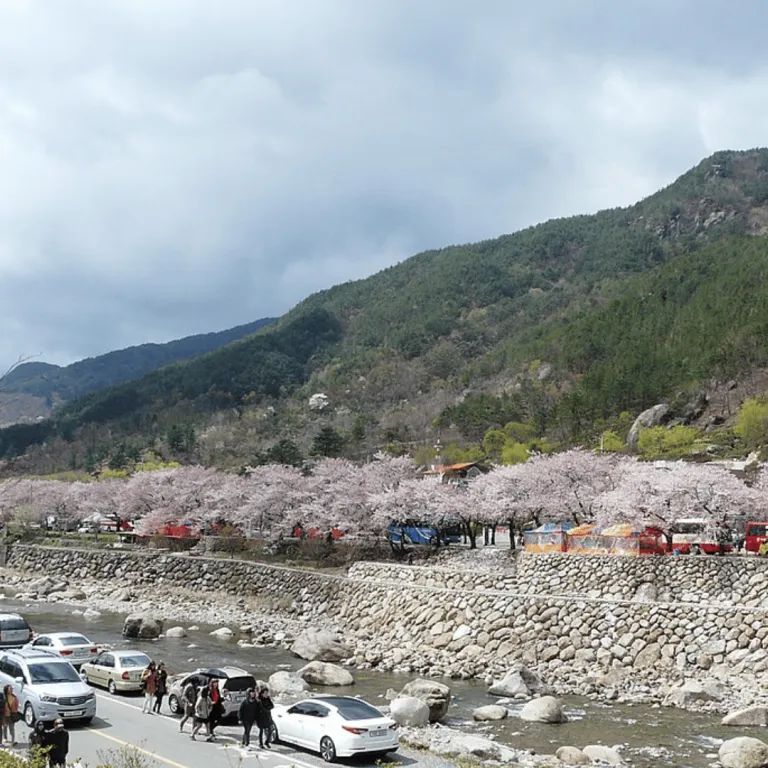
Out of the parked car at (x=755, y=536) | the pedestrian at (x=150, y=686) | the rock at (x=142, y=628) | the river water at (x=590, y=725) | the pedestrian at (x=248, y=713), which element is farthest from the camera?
the rock at (x=142, y=628)

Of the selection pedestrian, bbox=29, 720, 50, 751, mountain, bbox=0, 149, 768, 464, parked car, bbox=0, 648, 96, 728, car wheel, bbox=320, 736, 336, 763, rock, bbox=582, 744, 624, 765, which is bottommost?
rock, bbox=582, 744, 624, 765

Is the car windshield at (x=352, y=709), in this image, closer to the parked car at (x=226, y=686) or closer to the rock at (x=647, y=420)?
the parked car at (x=226, y=686)

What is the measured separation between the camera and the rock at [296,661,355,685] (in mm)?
28438

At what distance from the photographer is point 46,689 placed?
1917 centimetres

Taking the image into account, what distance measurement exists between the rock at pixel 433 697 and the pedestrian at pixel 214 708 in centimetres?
657

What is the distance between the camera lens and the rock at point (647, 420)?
294ft

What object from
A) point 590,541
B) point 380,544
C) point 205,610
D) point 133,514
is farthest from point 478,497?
point 133,514

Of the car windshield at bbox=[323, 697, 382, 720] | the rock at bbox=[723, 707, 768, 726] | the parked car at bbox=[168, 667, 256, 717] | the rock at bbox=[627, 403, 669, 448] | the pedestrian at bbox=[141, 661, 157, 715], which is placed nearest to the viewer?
the car windshield at bbox=[323, 697, 382, 720]

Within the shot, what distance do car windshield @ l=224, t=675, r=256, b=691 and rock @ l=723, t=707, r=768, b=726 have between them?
1313 cm

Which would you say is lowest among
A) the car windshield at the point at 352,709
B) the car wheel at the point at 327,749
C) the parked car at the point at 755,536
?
the car wheel at the point at 327,749

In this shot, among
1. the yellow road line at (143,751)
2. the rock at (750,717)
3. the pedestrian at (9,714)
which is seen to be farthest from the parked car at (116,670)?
the rock at (750,717)

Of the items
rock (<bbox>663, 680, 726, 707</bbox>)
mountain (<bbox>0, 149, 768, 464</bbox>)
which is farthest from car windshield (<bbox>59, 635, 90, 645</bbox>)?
mountain (<bbox>0, 149, 768, 464</bbox>)

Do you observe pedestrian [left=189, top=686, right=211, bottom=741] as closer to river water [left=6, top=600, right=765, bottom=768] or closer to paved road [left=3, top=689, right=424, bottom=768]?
paved road [left=3, top=689, right=424, bottom=768]

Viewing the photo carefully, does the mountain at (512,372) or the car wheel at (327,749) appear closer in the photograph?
the car wheel at (327,749)
